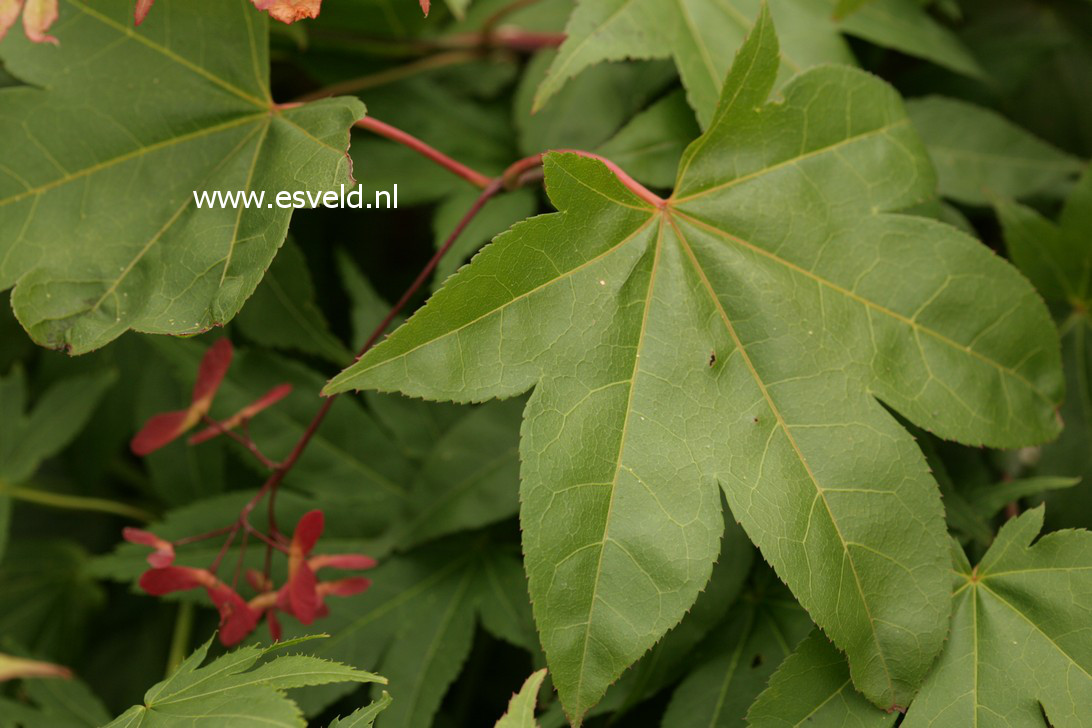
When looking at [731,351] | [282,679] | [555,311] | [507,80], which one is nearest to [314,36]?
[507,80]

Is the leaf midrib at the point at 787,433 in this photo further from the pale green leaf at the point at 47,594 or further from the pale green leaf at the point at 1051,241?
the pale green leaf at the point at 47,594

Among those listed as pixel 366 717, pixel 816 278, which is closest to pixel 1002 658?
pixel 816 278

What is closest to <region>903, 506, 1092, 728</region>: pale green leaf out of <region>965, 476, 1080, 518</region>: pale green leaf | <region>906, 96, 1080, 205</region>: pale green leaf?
<region>965, 476, 1080, 518</region>: pale green leaf

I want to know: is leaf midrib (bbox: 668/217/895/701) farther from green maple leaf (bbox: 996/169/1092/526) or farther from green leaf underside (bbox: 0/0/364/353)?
green maple leaf (bbox: 996/169/1092/526)

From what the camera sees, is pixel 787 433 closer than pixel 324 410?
Yes

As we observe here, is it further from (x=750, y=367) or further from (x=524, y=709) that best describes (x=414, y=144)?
(x=524, y=709)

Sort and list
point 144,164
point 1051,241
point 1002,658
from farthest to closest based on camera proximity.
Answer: point 1051,241 → point 144,164 → point 1002,658
